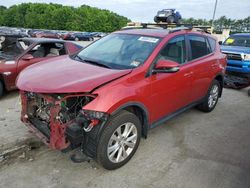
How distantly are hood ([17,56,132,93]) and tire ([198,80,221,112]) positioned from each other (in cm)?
267

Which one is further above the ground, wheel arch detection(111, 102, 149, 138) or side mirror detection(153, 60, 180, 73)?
side mirror detection(153, 60, 180, 73)

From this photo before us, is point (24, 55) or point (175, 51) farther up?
point (175, 51)

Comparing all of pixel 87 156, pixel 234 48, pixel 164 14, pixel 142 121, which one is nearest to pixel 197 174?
pixel 142 121

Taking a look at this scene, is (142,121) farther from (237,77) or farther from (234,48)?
(234,48)

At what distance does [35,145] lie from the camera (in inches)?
150

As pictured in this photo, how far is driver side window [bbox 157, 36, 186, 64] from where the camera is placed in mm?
3775

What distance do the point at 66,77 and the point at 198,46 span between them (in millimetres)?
2829

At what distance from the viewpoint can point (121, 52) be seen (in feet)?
12.7

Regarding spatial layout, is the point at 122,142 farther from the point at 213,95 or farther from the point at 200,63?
the point at 213,95

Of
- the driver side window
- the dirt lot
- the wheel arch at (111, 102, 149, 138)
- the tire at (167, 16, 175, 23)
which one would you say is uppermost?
the tire at (167, 16, 175, 23)

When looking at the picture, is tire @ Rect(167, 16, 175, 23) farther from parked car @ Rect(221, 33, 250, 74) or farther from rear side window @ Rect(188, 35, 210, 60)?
parked car @ Rect(221, 33, 250, 74)

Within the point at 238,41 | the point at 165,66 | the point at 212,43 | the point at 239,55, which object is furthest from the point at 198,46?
the point at 238,41

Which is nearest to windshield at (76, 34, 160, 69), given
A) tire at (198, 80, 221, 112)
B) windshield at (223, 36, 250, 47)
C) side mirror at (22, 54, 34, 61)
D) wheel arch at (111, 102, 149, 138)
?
wheel arch at (111, 102, 149, 138)

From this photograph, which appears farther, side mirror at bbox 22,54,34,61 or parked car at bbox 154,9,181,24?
parked car at bbox 154,9,181,24
